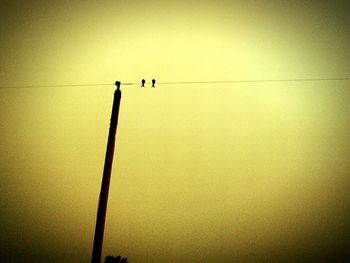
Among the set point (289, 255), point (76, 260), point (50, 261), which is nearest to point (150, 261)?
point (76, 260)

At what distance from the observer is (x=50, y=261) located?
30672 millimetres

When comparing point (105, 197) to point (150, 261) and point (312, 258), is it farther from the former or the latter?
point (312, 258)

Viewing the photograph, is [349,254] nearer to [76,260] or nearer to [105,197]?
[76,260]

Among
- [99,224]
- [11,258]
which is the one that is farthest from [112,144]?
[11,258]

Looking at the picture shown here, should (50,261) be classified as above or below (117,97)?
below

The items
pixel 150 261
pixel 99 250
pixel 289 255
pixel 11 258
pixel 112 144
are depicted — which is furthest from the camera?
pixel 289 255

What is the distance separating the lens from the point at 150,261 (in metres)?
33.4

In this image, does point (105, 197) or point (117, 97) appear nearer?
point (105, 197)

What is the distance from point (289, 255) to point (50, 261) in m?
29.6

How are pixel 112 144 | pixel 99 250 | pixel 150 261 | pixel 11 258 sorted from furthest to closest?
pixel 150 261 < pixel 11 258 < pixel 112 144 < pixel 99 250

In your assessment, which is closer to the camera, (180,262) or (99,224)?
(99,224)

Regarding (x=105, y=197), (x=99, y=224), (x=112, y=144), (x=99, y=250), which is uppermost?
(x=112, y=144)

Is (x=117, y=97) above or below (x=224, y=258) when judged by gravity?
above

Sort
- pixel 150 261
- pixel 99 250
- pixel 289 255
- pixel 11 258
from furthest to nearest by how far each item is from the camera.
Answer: pixel 289 255 < pixel 150 261 < pixel 11 258 < pixel 99 250
